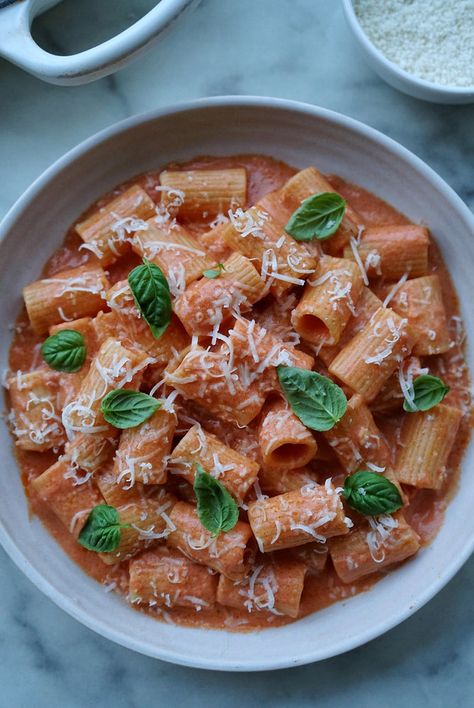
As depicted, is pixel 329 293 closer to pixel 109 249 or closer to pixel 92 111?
pixel 109 249

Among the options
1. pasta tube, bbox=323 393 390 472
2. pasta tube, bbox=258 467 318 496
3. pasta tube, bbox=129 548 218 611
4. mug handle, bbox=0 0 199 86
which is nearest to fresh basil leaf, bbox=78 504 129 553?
pasta tube, bbox=129 548 218 611

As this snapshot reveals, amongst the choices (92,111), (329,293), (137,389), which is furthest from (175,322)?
(92,111)

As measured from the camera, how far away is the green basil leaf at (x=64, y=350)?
271 centimetres

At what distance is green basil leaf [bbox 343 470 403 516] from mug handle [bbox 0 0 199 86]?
1653mm

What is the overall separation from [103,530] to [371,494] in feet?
3.07

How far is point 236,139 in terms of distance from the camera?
2932mm

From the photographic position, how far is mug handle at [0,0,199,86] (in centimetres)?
261

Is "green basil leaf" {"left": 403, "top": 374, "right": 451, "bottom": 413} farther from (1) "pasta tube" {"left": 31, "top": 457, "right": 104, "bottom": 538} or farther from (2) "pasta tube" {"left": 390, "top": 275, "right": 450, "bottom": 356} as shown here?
(1) "pasta tube" {"left": 31, "top": 457, "right": 104, "bottom": 538}

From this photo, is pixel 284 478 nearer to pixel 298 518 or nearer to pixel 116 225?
pixel 298 518

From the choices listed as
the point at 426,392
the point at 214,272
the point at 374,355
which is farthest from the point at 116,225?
the point at 426,392

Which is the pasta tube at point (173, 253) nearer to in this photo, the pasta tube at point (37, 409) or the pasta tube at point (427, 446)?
the pasta tube at point (37, 409)

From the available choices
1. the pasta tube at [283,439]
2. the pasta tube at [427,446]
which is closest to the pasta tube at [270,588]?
the pasta tube at [283,439]

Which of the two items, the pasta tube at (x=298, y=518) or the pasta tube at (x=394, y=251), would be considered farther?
the pasta tube at (x=394, y=251)

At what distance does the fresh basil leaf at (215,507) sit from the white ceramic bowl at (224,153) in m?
0.54
